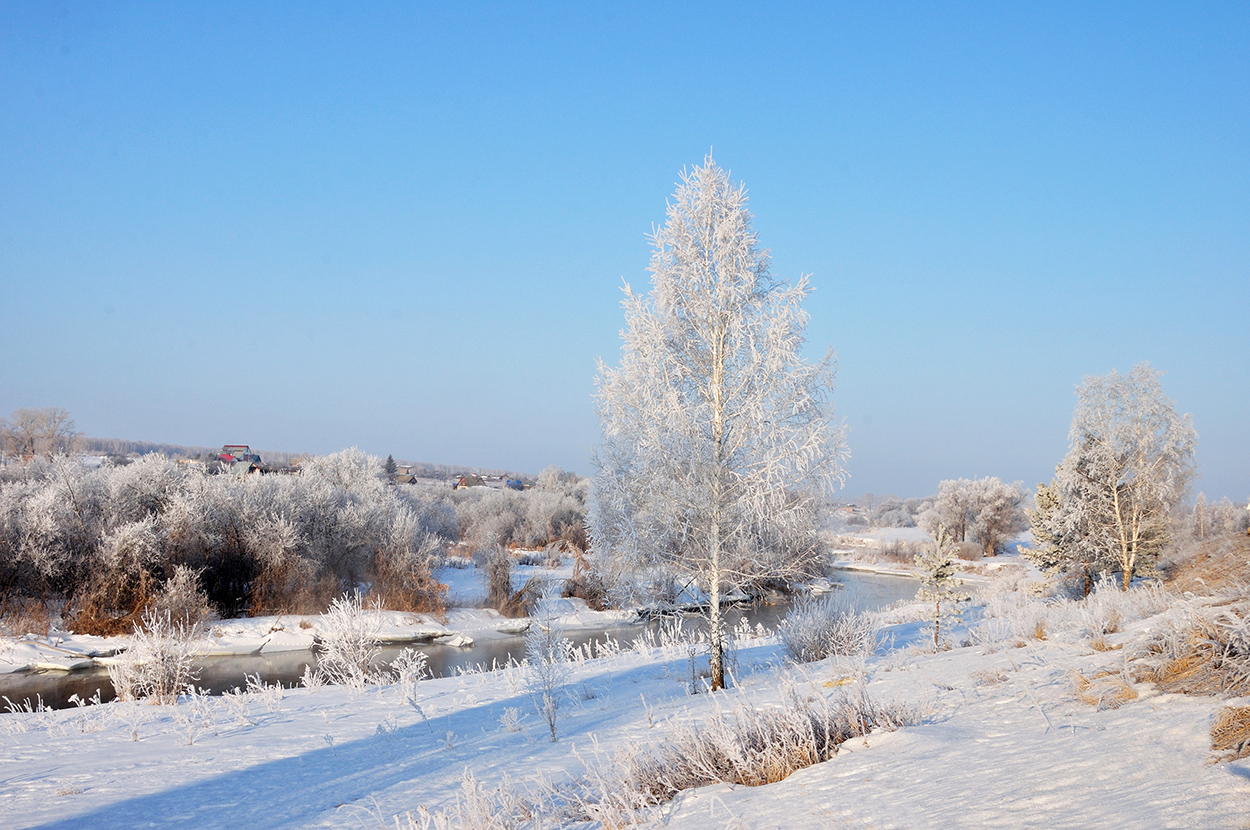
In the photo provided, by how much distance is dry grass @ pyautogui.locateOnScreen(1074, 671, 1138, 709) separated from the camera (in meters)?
3.79

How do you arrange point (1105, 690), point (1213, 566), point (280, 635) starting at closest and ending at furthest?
point (1105, 690) → point (1213, 566) → point (280, 635)

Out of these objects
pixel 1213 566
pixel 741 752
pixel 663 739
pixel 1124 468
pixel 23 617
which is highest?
pixel 1124 468

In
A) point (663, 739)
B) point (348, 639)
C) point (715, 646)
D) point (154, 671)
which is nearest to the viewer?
point (663, 739)

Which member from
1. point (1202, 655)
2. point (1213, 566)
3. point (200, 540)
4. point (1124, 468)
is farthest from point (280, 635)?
point (1124, 468)

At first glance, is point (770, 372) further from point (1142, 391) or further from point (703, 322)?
point (1142, 391)

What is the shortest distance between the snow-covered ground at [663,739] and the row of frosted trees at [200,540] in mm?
15913

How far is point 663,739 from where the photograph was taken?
565cm

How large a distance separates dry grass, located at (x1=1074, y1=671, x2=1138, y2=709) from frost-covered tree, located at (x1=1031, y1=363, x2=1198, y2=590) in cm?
1983

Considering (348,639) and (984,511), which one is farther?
(984,511)

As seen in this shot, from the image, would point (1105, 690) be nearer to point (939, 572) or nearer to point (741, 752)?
point (741, 752)

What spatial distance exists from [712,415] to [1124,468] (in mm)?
18561

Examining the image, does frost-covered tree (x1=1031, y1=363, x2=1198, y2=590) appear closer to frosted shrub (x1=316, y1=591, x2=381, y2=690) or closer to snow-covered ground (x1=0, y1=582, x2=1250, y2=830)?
snow-covered ground (x1=0, y1=582, x2=1250, y2=830)

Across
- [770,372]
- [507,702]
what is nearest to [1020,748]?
[770,372]

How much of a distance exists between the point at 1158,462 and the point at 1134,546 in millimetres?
2654
